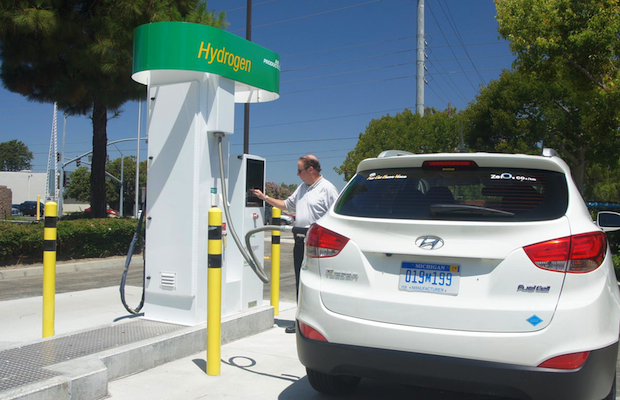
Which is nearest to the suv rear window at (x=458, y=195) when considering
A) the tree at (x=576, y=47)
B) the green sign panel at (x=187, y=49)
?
the green sign panel at (x=187, y=49)

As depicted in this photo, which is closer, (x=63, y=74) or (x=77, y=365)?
(x=77, y=365)

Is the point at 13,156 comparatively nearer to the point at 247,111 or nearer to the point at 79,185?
the point at 79,185

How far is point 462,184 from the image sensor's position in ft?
10.6

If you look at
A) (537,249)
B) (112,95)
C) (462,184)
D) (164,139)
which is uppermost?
(112,95)

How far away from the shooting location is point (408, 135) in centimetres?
4391

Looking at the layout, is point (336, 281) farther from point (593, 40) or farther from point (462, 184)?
point (593, 40)

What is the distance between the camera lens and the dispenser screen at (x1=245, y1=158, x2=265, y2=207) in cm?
604

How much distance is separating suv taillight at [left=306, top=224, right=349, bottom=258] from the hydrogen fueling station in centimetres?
190

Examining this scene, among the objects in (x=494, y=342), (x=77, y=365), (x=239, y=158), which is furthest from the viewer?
(x=239, y=158)

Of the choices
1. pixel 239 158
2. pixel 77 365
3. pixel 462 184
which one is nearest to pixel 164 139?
pixel 239 158

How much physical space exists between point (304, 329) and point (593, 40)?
9.77m

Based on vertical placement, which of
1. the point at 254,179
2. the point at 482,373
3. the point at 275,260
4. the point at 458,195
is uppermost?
the point at 254,179

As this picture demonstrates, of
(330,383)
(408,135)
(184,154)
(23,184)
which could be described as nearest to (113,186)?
(23,184)

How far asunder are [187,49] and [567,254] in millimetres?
3742
